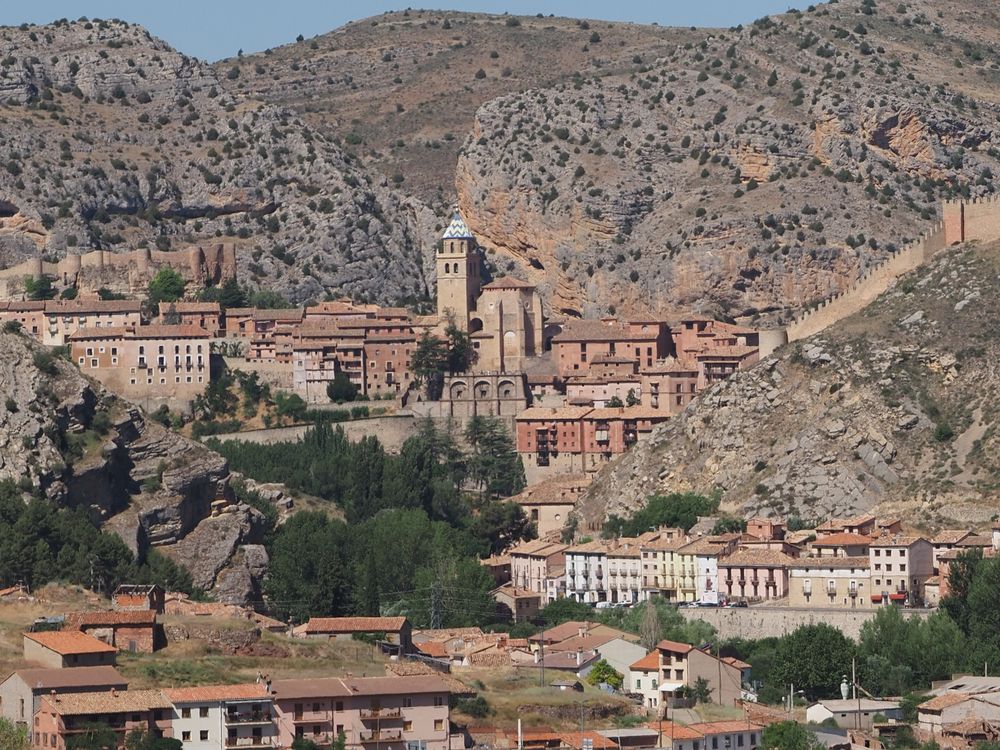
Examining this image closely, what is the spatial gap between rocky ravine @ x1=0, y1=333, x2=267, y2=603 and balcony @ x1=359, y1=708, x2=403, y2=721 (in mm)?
37177

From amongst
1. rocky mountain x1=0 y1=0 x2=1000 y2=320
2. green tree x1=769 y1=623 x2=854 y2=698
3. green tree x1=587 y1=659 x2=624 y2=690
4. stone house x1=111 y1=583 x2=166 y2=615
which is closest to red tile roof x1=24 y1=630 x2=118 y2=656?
stone house x1=111 y1=583 x2=166 y2=615

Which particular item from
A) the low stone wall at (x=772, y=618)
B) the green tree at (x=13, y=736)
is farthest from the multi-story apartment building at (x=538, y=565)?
the green tree at (x=13, y=736)

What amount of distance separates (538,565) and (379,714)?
44.4 meters

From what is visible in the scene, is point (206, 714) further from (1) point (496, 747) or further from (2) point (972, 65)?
(2) point (972, 65)

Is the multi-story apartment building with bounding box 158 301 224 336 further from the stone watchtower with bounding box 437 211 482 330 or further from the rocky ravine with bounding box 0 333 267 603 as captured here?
the rocky ravine with bounding box 0 333 267 603

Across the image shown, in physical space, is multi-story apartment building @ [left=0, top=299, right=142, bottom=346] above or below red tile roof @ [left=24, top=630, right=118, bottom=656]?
above

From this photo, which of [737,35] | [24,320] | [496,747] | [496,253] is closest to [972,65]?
[737,35]

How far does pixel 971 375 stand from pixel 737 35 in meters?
61.3

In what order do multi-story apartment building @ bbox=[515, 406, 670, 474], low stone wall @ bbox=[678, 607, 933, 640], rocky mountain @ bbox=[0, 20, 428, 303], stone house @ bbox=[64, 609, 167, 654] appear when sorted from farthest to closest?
rocky mountain @ bbox=[0, 20, 428, 303], multi-story apartment building @ bbox=[515, 406, 670, 474], low stone wall @ bbox=[678, 607, 933, 640], stone house @ bbox=[64, 609, 167, 654]

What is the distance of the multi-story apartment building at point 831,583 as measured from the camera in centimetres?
11712

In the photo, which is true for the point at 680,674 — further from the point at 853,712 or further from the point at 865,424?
the point at 865,424

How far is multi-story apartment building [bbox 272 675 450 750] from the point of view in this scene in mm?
85062

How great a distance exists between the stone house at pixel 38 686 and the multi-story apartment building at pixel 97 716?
1.62 ft

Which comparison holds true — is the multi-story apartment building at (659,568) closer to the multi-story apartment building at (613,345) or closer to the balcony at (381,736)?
the multi-story apartment building at (613,345)
